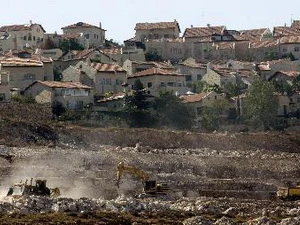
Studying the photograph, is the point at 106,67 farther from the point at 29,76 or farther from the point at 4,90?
the point at 4,90

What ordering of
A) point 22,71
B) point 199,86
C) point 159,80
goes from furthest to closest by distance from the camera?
point 199,86
point 159,80
point 22,71

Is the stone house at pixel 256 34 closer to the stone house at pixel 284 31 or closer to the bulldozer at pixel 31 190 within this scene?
the stone house at pixel 284 31

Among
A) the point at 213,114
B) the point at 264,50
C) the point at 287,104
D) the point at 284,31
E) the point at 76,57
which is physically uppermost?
the point at 284,31

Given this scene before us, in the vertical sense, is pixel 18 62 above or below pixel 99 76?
above

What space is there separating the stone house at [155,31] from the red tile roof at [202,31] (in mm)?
1489

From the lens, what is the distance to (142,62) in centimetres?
9906

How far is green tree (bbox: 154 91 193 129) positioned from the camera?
272 feet

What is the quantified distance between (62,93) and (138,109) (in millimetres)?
6411

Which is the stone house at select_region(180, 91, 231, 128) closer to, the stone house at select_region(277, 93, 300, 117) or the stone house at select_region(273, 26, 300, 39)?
the stone house at select_region(277, 93, 300, 117)

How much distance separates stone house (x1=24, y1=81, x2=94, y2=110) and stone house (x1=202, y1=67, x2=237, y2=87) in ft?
57.0

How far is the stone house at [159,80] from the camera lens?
300 feet

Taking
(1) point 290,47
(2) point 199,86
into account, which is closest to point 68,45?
(2) point 199,86

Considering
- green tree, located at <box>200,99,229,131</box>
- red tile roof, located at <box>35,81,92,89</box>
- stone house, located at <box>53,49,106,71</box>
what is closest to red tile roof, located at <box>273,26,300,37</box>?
stone house, located at <box>53,49,106,71</box>

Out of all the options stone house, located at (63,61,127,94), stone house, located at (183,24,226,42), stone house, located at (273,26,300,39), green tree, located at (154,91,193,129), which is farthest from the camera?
stone house, located at (273,26,300,39)
